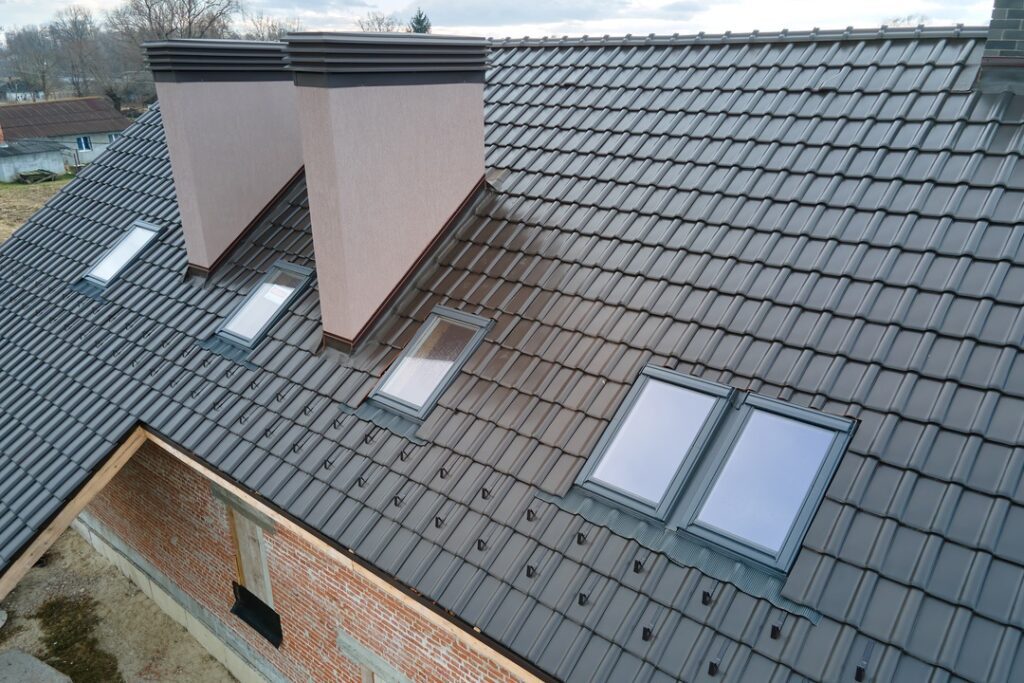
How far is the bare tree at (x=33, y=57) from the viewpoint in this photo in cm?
7238

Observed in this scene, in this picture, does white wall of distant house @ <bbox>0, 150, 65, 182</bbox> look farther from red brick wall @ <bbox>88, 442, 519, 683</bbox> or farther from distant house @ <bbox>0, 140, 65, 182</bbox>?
red brick wall @ <bbox>88, 442, 519, 683</bbox>

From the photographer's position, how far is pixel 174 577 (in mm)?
8750

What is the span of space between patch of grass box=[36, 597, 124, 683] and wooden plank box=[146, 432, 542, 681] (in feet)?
14.1

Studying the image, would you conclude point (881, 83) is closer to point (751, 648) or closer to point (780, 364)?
point (780, 364)

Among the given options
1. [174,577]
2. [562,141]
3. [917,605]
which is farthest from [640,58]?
[174,577]

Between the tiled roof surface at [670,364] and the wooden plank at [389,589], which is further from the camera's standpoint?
the wooden plank at [389,589]

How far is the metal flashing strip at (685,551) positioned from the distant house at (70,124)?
56.0 m

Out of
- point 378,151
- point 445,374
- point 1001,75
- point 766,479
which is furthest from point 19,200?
point 1001,75

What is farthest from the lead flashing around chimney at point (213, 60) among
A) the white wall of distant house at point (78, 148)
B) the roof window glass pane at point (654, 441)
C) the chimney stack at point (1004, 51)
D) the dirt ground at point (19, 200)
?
the white wall of distant house at point (78, 148)

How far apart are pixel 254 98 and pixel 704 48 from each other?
522 cm

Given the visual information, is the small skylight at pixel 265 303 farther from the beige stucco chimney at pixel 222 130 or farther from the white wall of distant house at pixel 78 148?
the white wall of distant house at pixel 78 148

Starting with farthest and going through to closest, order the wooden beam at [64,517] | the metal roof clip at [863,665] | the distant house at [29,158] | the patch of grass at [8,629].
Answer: the distant house at [29,158] < the patch of grass at [8,629] < the wooden beam at [64,517] < the metal roof clip at [863,665]

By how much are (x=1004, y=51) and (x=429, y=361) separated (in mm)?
5157

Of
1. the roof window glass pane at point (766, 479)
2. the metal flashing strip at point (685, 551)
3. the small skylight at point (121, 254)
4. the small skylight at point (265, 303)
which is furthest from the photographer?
the small skylight at point (121, 254)
